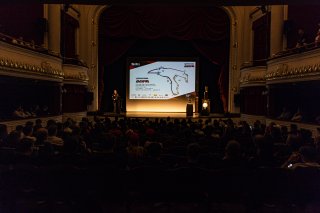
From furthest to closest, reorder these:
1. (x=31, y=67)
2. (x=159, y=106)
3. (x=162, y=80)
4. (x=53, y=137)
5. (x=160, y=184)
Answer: (x=159, y=106) < (x=162, y=80) < (x=31, y=67) < (x=53, y=137) < (x=160, y=184)

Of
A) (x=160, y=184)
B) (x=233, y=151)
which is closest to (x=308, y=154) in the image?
(x=233, y=151)

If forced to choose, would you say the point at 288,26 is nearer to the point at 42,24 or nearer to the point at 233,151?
the point at 42,24

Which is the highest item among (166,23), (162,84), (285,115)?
(166,23)

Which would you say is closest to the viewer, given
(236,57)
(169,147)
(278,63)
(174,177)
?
(174,177)

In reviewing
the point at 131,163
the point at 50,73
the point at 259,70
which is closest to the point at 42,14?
the point at 50,73

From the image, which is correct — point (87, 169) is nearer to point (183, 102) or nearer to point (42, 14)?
point (42, 14)

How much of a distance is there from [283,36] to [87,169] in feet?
30.5

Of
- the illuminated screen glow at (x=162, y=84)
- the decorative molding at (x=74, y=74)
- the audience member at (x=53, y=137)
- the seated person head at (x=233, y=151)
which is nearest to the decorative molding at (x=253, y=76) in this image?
the illuminated screen glow at (x=162, y=84)

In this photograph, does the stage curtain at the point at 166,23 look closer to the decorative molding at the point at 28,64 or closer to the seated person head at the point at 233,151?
the decorative molding at the point at 28,64

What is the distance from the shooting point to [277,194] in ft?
11.8

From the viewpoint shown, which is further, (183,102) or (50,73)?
(183,102)

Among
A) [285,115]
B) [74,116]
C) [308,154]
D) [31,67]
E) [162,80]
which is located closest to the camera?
[308,154]

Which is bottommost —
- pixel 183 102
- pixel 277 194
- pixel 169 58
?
pixel 277 194

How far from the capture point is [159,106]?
1542cm
